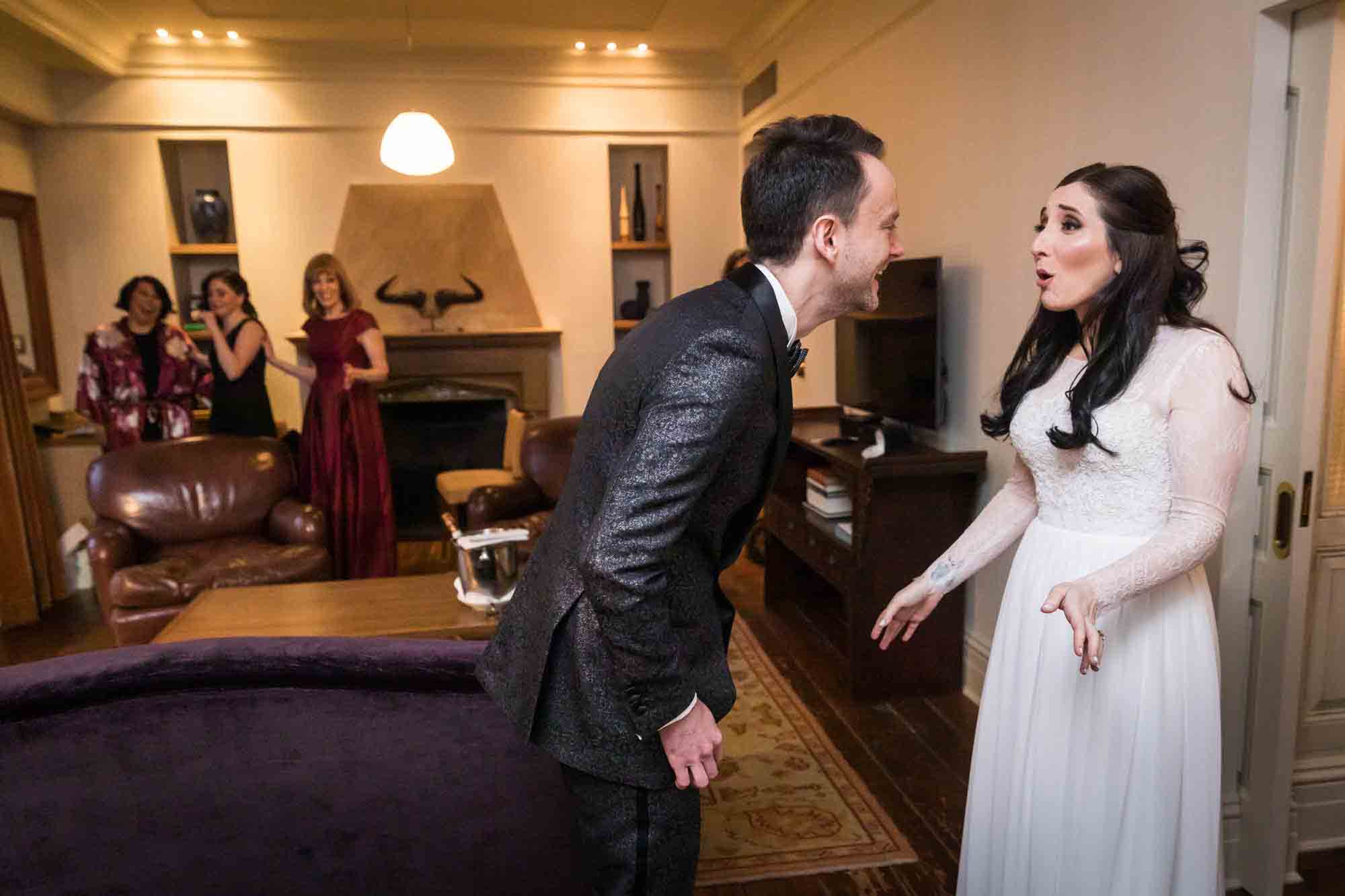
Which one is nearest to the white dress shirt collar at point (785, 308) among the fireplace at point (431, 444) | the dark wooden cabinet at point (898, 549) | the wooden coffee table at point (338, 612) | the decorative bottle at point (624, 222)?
the wooden coffee table at point (338, 612)

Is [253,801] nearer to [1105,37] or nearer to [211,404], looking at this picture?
[1105,37]

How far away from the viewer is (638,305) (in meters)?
6.23

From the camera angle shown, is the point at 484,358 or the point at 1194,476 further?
the point at 484,358

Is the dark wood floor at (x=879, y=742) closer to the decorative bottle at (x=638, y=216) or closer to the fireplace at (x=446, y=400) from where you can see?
the fireplace at (x=446, y=400)

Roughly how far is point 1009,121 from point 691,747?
2.62 m

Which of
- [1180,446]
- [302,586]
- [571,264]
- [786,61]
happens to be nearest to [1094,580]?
[1180,446]

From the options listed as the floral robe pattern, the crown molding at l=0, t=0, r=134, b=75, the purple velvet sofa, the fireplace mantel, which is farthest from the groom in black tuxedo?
the fireplace mantel

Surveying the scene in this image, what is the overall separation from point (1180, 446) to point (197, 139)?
5995mm

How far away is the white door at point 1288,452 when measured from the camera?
1.95m

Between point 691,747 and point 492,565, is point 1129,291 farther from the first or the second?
point 492,565

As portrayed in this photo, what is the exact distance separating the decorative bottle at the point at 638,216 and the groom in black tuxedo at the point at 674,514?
5.11 m

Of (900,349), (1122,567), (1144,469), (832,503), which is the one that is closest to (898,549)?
(832,503)

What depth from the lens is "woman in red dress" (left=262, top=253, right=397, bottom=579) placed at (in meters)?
4.50

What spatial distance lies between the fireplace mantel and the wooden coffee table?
9.53 feet
